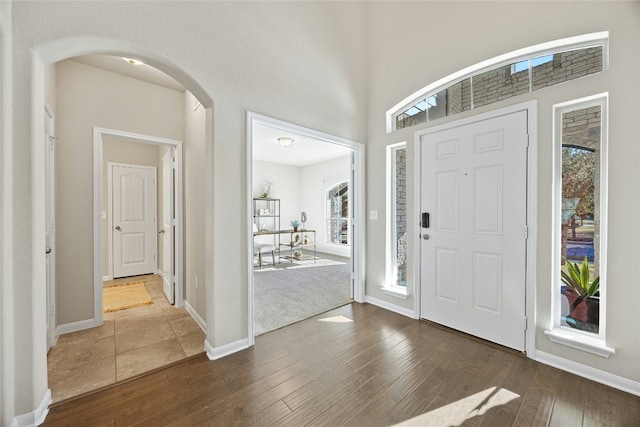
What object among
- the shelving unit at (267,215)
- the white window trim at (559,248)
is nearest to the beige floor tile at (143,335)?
the white window trim at (559,248)

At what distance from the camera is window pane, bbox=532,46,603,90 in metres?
1.96

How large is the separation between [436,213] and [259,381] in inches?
89.9

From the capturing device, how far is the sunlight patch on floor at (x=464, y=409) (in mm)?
1507

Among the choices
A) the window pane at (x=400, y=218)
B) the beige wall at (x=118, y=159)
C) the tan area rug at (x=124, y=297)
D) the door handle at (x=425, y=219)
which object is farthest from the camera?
the beige wall at (x=118, y=159)

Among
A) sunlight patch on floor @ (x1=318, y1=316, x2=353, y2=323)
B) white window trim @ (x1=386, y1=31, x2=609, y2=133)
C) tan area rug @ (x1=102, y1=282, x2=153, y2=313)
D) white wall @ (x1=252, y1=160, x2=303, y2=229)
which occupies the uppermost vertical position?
white window trim @ (x1=386, y1=31, x2=609, y2=133)

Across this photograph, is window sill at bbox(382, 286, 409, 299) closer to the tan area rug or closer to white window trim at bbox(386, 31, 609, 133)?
white window trim at bbox(386, 31, 609, 133)

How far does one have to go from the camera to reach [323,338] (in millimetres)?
2506

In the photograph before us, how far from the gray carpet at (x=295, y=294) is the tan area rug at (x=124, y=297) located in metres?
1.55

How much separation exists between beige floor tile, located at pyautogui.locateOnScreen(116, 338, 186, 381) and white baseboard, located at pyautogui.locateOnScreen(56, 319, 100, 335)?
898mm

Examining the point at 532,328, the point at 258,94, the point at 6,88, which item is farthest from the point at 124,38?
the point at 532,328

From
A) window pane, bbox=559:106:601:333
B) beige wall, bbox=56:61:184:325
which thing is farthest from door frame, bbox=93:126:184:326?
window pane, bbox=559:106:601:333

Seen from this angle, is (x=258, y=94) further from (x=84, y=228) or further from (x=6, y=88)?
(x=84, y=228)

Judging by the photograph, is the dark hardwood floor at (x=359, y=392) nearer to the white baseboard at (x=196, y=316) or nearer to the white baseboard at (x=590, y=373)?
the white baseboard at (x=590, y=373)

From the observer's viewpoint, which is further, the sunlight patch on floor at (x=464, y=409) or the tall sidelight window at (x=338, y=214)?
the tall sidelight window at (x=338, y=214)
